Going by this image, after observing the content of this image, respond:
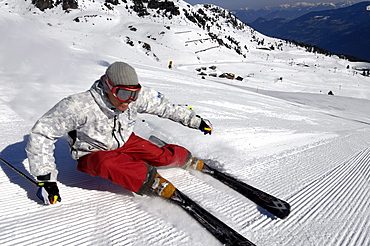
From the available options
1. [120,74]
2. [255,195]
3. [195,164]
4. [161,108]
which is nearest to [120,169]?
[120,74]

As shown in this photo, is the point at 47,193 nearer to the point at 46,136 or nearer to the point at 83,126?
the point at 46,136

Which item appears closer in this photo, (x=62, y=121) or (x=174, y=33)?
(x=62, y=121)

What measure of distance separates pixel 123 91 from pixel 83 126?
21.0 inches

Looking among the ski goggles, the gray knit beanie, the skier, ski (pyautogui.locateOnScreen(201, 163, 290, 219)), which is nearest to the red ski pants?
the skier

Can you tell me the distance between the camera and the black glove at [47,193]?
7.51 feet

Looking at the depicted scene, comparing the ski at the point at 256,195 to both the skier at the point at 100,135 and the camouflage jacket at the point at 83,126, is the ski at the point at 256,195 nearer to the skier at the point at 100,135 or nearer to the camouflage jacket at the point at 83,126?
the skier at the point at 100,135

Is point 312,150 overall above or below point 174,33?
below

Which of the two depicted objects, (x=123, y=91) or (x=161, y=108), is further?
(x=161, y=108)

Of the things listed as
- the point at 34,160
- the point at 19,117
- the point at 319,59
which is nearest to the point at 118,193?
the point at 34,160

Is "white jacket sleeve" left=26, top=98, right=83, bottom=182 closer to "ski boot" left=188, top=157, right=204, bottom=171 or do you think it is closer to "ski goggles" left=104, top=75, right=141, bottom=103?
"ski goggles" left=104, top=75, right=141, bottom=103

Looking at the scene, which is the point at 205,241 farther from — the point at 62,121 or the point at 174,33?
the point at 174,33

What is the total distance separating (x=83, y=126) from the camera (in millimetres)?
2535

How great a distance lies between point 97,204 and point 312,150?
3.93m

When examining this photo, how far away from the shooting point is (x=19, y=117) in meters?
4.47
